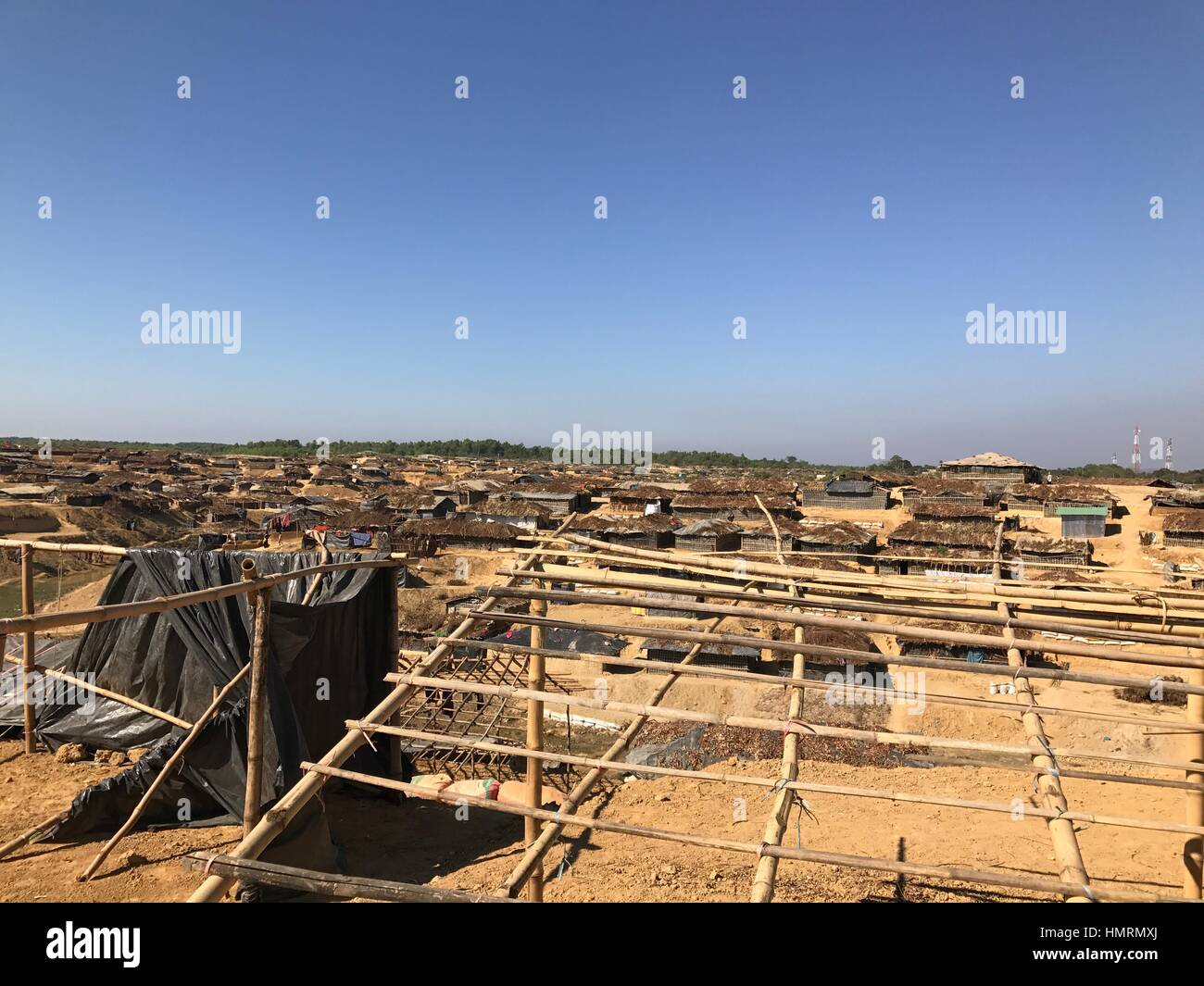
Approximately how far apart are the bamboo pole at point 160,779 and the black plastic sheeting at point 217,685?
0.32 meters

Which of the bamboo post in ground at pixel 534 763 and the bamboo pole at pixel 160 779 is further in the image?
the bamboo pole at pixel 160 779

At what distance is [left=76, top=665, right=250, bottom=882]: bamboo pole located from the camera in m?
6.13

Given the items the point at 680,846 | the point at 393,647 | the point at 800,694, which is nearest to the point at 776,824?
the point at 800,694

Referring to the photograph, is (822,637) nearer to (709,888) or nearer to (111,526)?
(709,888)

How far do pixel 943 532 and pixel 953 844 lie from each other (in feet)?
85.1

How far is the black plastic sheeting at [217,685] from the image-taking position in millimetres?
6844

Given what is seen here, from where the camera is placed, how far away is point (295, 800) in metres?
3.46

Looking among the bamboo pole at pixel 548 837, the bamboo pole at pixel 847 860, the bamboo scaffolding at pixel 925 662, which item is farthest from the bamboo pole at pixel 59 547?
the bamboo pole at pixel 847 860

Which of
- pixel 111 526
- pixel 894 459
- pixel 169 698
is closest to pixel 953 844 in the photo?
pixel 169 698

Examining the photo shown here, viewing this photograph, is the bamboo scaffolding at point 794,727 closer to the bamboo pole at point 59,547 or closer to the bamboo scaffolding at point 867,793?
the bamboo scaffolding at point 867,793

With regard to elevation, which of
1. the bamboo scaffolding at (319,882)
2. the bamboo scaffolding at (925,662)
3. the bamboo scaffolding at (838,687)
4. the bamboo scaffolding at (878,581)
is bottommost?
the bamboo scaffolding at (319,882)

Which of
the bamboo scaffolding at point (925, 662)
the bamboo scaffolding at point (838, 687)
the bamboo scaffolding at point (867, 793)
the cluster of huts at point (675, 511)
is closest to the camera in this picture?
the bamboo scaffolding at point (867, 793)

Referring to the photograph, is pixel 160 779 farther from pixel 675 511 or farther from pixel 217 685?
pixel 675 511
